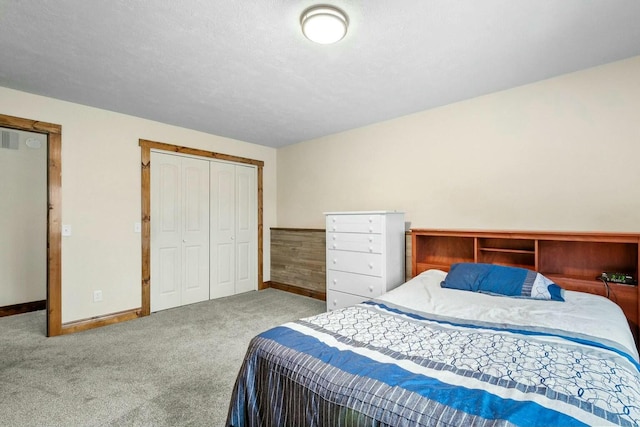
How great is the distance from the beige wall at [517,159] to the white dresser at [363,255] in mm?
529

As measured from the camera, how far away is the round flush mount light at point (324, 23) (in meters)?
1.74

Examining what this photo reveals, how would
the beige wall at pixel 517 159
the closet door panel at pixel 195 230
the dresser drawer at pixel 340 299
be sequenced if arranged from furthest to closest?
1. the closet door panel at pixel 195 230
2. the dresser drawer at pixel 340 299
3. the beige wall at pixel 517 159

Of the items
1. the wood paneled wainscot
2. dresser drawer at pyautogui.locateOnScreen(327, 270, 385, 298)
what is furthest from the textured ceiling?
the wood paneled wainscot

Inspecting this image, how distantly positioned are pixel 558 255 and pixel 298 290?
10.8ft

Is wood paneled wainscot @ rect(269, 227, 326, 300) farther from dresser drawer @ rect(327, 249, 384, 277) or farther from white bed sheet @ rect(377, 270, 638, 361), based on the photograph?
white bed sheet @ rect(377, 270, 638, 361)

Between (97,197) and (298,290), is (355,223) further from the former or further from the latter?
(97,197)

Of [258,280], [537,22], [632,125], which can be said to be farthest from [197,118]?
[632,125]

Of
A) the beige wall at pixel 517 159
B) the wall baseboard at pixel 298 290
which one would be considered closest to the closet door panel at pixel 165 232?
the wall baseboard at pixel 298 290

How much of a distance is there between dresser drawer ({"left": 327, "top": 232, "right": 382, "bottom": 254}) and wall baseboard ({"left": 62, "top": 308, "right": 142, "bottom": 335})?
247 cm

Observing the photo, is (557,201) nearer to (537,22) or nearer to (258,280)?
(537,22)

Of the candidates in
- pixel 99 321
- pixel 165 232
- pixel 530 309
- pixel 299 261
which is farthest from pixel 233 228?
pixel 530 309

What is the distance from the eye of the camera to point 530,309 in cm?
199

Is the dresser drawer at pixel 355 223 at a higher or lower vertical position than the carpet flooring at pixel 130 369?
higher

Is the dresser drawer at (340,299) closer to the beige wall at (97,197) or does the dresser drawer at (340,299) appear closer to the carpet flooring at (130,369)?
the carpet flooring at (130,369)
